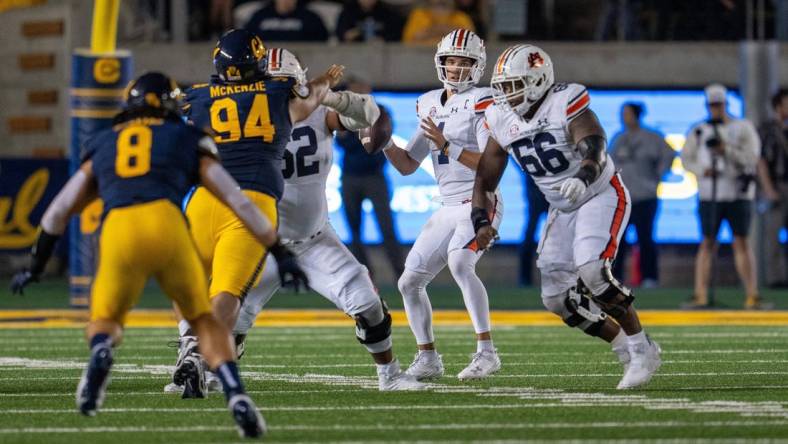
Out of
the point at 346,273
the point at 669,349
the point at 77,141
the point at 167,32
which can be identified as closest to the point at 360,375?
the point at 346,273

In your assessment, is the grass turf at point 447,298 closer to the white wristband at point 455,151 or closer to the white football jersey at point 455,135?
the white football jersey at point 455,135

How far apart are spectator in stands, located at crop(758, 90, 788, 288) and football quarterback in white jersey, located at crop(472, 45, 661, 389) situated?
7.56 meters

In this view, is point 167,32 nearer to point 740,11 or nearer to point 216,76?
point 740,11

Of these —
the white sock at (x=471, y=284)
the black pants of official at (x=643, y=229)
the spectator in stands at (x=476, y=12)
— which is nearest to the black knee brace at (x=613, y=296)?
the white sock at (x=471, y=284)

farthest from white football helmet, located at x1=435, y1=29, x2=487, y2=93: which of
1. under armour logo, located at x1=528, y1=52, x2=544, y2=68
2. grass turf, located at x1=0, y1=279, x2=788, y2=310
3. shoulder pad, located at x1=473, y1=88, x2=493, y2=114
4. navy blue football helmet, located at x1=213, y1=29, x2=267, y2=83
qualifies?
grass turf, located at x1=0, y1=279, x2=788, y2=310

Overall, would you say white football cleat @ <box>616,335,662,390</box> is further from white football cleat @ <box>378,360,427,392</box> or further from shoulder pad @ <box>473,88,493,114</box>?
shoulder pad @ <box>473,88,493,114</box>

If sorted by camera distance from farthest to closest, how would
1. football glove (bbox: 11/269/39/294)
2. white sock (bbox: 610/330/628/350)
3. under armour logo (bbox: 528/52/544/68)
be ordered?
white sock (bbox: 610/330/628/350), under armour logo (bbox: 528/52/544/68), football glove (bbox: 11/269/39/294)

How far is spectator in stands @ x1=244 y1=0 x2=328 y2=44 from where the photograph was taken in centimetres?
1814

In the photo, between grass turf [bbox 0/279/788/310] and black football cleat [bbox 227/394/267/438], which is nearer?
black football cleat [bbox 227/394/267/438]

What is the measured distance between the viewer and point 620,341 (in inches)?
342

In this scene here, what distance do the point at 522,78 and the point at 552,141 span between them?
352 millimetres

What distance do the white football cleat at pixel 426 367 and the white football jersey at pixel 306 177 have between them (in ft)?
3.09

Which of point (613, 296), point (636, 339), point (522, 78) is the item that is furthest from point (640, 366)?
point (522, 78)

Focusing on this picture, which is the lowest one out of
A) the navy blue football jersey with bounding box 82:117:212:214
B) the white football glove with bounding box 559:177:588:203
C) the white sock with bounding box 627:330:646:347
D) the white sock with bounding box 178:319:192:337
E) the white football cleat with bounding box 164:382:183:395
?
the white football cleat with bounding box 164:382:183:395
